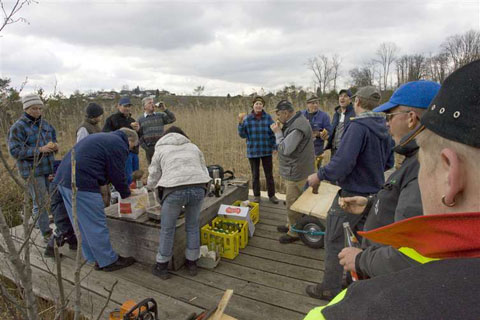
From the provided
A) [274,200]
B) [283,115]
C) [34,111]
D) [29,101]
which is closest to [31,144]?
[34,111]

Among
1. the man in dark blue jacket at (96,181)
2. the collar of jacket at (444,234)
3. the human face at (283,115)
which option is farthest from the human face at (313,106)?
the collar of jacket at (444,234)

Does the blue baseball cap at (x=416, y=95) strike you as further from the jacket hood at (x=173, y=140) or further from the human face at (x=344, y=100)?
the human face at (x=344, y=100)

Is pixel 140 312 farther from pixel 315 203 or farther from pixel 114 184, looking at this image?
pixel 315 203

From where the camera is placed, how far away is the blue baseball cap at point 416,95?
54.4 inches

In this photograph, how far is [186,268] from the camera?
2791 millimetres

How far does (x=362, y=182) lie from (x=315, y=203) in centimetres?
86

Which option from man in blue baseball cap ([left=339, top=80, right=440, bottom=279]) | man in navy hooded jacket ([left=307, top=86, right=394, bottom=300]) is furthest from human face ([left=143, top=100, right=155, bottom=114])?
man in blue baseball cap ([left=339, top=80, right=440, bottom=279])

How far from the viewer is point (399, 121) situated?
4.80 ft

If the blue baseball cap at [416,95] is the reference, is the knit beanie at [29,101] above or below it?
above

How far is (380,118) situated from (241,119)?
2.59 meters

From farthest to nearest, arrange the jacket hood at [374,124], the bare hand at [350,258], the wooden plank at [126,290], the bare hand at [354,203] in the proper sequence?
the wooden plank at [126,290], the jacket hood at [374,124], the bare hand at [354,203], the bare hand at [350,258]

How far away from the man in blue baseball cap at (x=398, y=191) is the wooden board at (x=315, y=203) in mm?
1010

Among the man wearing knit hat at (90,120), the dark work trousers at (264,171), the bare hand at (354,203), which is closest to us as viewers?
the bare hand at (354,203)

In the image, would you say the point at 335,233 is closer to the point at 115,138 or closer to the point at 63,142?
the point at 115,138
